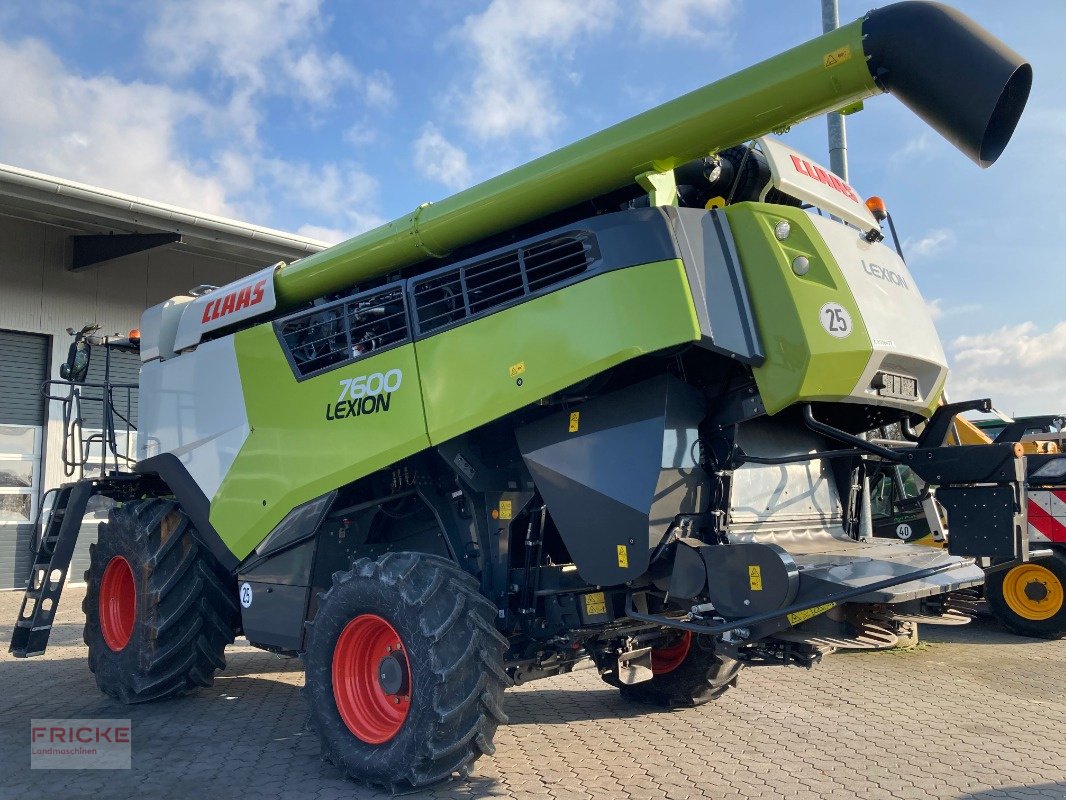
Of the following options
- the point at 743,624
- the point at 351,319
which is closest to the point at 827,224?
the point at 743,624

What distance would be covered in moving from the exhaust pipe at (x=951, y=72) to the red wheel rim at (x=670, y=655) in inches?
135

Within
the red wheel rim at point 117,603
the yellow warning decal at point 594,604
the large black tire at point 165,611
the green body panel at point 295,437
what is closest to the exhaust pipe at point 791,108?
the green body panel at point 295,437

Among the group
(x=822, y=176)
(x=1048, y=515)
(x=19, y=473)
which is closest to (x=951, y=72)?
(x=822, y=176)

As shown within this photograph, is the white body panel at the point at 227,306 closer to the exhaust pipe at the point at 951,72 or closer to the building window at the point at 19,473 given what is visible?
the exhaust pipe at the point at 951,72

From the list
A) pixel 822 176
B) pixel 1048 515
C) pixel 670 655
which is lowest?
pixel 670 655

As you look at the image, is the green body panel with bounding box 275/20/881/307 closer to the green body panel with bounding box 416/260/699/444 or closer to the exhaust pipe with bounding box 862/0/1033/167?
the exhaust pipe with bounding box 862/0/1033/167

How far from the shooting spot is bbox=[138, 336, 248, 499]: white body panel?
588cm

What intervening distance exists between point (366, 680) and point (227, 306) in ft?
9.06

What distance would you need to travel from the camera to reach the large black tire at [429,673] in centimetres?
422

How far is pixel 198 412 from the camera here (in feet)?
20.3

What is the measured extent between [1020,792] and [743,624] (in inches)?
74.2

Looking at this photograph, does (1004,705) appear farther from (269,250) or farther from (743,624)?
(269,250)

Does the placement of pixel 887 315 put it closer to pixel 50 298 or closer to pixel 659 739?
pixel 659 739

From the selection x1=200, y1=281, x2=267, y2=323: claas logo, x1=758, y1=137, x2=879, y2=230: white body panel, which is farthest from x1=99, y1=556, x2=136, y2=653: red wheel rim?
x1=758, y1=137, x2=879, y2=230: white body panel
